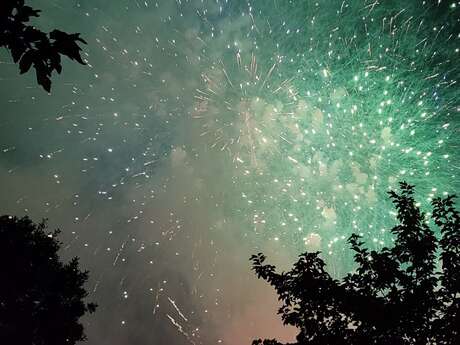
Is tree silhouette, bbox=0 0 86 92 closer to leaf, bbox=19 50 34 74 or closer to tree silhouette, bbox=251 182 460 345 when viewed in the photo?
leaf, bbox=19 50 34 74

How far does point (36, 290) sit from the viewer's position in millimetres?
13969

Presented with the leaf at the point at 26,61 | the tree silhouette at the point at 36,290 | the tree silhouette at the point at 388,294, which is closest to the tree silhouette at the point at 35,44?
the leaf at the point at 26,61

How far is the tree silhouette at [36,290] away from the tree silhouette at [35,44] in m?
13.8

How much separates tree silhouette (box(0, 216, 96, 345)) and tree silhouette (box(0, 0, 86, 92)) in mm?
13827

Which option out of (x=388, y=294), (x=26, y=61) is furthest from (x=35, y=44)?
(x=388, y=294)

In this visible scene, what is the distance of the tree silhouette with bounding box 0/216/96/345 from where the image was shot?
13055mm

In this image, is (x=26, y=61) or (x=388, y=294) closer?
(x=26, y=61)

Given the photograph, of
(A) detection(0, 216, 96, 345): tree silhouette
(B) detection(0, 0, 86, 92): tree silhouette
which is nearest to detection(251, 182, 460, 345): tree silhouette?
(B) detection(0, 0, 86, 92): tree silhouette

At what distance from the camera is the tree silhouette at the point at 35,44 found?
261 centimetres

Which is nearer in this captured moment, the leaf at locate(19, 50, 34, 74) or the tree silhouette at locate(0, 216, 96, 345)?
the leaf at locate(19, 50, 34, 74)

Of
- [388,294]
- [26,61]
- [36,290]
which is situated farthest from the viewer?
[36,290]

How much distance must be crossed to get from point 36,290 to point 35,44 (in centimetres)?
1464

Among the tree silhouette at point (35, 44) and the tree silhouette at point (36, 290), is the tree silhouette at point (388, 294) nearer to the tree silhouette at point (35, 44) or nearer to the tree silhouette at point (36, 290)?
the tree silhouette at point (35, 44)

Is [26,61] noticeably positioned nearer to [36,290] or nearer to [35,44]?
[35,44]
